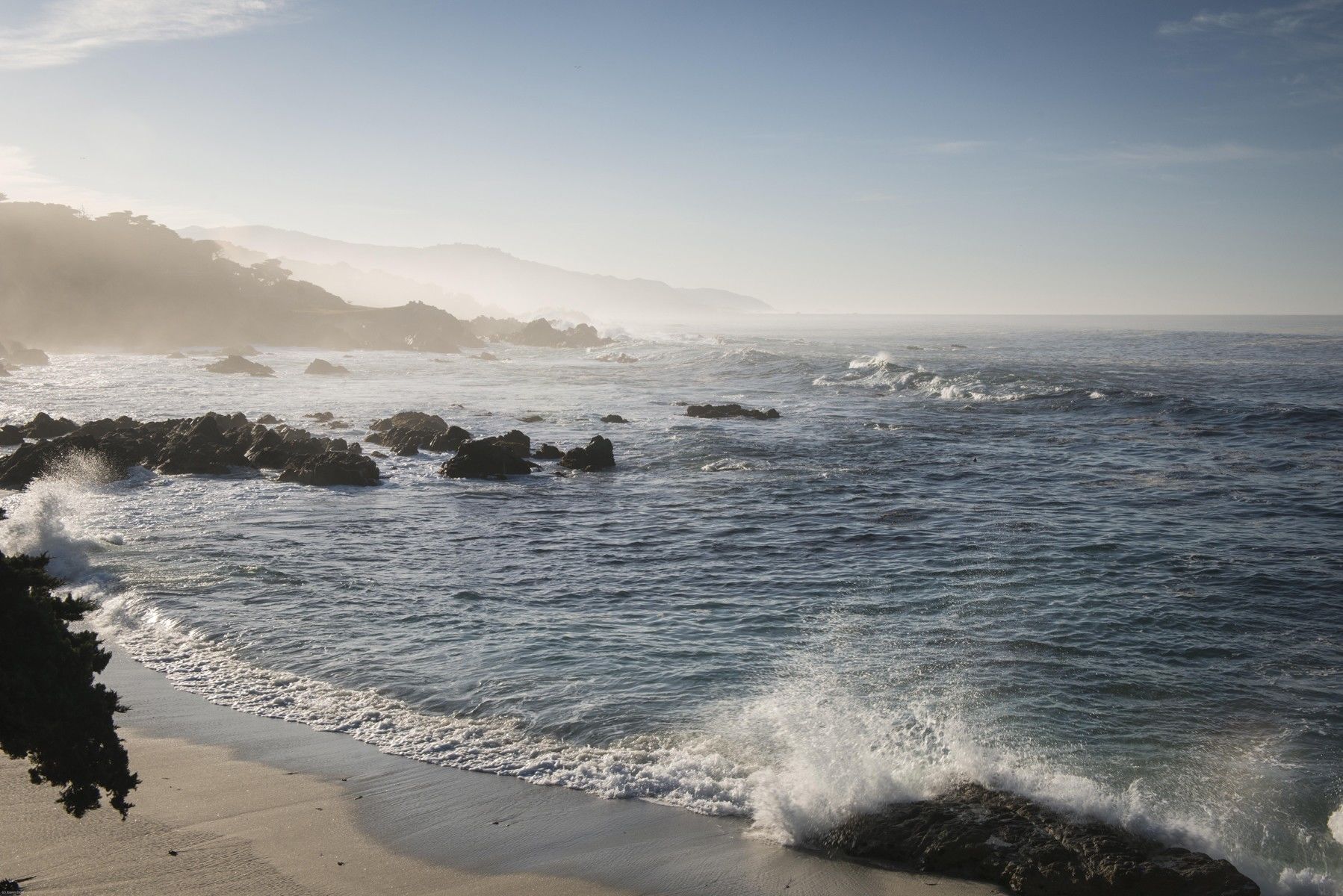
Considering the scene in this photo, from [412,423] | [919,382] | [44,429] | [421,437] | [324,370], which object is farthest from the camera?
[324,370]

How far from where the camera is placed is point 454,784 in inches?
324

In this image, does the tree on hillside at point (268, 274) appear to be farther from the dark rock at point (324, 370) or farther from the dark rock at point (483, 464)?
the dark rock at point (483, 464)

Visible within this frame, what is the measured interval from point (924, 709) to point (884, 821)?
2513mm

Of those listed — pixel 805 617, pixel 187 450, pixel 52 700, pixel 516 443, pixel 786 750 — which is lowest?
pixel 786 750

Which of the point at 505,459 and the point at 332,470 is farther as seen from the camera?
the point at 505,459

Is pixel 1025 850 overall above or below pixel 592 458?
below

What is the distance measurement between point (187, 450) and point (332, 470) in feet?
16.7

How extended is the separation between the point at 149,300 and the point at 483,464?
8342cm

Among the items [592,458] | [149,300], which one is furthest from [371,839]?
[149,300]

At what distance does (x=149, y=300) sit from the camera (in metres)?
90.1

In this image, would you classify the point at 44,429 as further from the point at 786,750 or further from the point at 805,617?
the point at 786,750

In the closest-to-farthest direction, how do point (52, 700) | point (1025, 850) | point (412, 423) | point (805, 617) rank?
1. point (52, 700)
2. point (1025, 850)
3. point (805, 617)
4. point (412, 423)

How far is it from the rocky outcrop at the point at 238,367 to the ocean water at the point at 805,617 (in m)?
36.5

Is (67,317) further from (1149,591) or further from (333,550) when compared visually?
(1149,591)
